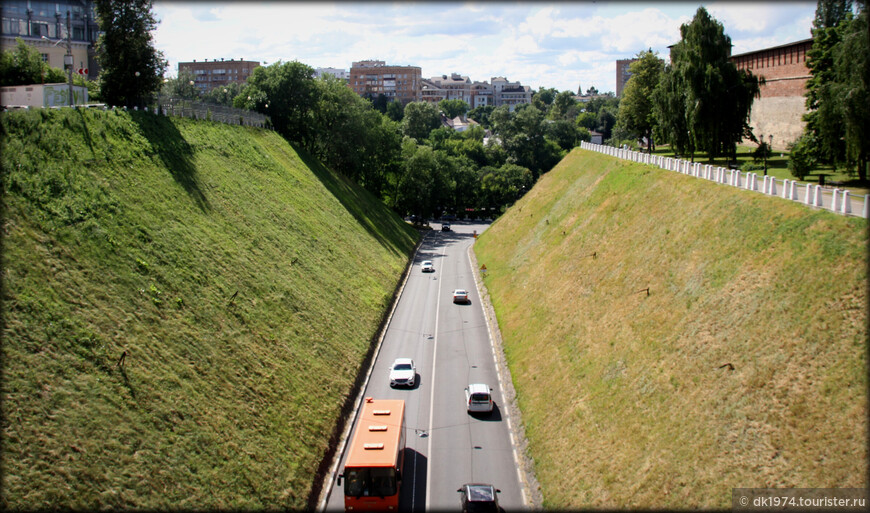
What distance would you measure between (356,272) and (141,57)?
20.3 m

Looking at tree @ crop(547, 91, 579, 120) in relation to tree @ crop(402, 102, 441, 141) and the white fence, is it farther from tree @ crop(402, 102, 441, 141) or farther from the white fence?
the white fence

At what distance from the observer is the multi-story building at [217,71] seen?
157750 mm

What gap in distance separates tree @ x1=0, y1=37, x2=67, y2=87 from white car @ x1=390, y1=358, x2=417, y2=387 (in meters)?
31.4

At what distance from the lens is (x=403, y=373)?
29234 mm

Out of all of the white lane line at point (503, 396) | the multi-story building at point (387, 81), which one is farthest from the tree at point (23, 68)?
the multi-story building at point (387, 81)

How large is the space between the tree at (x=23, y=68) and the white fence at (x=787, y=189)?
42.5m

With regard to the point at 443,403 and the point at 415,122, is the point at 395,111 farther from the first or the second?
the point at 443,403

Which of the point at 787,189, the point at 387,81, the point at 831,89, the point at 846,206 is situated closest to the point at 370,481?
the point at 846,206

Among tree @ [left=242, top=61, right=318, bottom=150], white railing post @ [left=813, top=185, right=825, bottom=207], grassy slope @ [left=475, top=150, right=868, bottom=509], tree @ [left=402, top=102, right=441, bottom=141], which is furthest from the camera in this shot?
tree @ [left=402, top=102, right=441, bottom=141]

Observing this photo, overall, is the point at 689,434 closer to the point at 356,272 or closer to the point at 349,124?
the point at 356,272

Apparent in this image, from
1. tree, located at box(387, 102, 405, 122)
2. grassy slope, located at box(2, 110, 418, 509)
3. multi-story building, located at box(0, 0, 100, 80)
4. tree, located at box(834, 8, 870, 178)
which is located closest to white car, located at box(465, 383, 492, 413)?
grassy slope, located at box(2, 110, 418, 509)

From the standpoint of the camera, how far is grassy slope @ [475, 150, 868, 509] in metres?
15.4

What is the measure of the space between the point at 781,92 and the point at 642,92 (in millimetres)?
13826

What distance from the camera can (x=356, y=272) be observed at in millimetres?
42344
